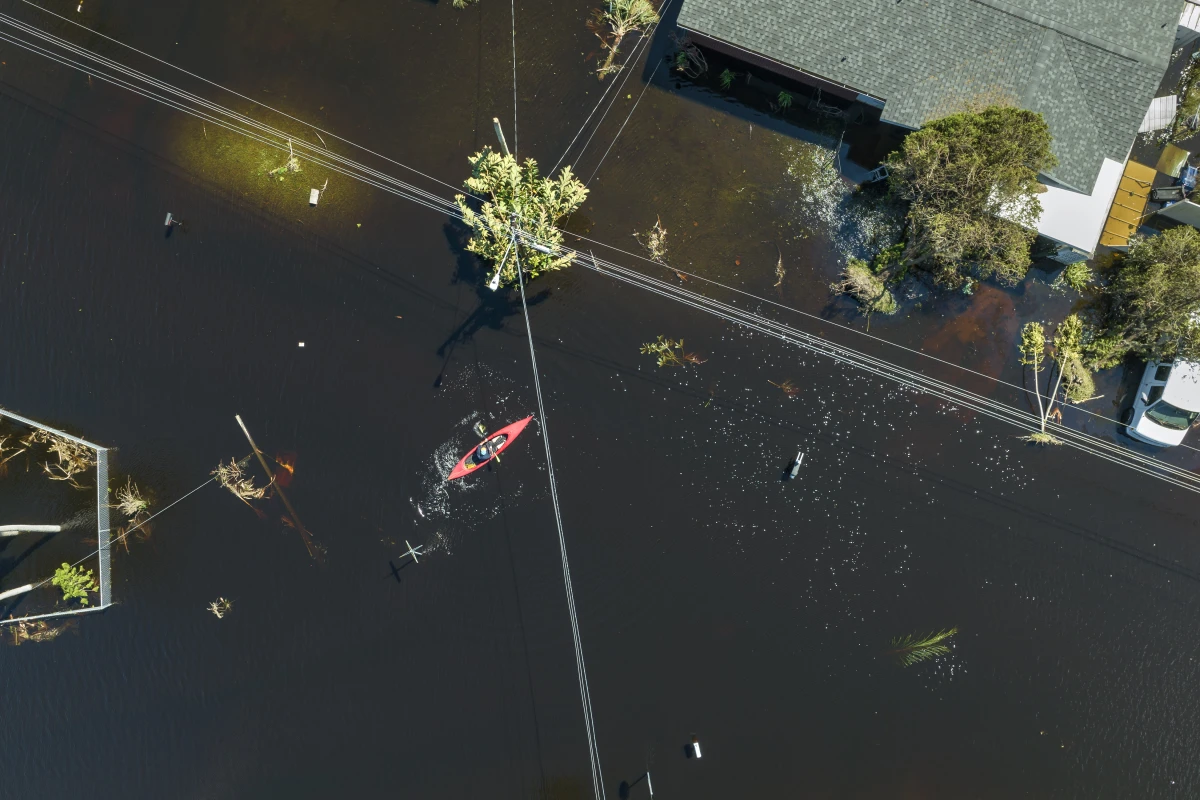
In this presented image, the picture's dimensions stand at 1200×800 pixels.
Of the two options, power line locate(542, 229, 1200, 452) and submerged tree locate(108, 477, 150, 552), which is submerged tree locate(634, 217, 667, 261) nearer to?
power line locate(542, 229, 1200, 452)

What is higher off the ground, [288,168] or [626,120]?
[626,120]

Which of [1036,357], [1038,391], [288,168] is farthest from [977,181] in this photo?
[288,168]

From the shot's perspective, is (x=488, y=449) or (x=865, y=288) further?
(x=488, y=449)

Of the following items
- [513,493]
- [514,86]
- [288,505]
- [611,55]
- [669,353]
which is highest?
[611,55]

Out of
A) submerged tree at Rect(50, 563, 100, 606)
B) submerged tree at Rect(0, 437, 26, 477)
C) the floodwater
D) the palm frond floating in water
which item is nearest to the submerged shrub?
the floodwater

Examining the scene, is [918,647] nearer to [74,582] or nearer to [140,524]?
[140,524]

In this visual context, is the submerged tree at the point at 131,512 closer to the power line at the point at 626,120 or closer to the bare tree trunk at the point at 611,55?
the power line at the point at 626,120
